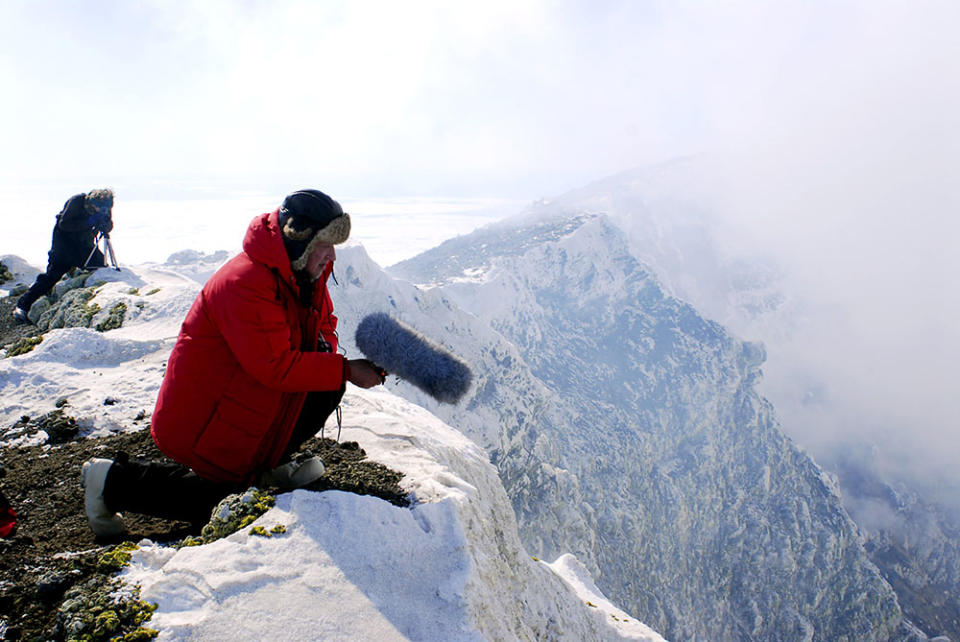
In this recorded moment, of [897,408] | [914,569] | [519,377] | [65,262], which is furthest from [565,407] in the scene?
[897,408]

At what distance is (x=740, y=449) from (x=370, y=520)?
66289 mm

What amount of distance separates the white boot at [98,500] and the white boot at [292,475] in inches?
43.3

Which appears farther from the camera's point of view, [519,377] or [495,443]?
[519,377]

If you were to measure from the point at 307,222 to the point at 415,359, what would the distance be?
4.62ft

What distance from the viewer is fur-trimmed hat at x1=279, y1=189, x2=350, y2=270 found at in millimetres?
3658

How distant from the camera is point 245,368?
3545mm

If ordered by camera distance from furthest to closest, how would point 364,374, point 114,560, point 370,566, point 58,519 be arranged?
point 58,519 → point 364,374 → point 370,566 → point 114,560

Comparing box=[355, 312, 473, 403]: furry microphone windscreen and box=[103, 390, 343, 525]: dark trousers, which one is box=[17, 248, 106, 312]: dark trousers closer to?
box=[103, 390, 343, 525]: dark trousers

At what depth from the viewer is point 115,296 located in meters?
12.0

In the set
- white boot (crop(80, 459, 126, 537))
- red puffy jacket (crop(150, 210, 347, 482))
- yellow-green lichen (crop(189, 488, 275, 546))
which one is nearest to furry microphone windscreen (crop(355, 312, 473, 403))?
red puffy jacket (crop(150, 210, 347, 482))

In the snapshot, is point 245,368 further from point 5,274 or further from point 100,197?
point 5,274

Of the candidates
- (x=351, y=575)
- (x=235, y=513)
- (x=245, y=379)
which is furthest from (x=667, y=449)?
(x=245, y=379)

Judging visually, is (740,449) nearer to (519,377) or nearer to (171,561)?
(519,377)

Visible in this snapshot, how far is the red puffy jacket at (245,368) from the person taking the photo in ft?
11.6
